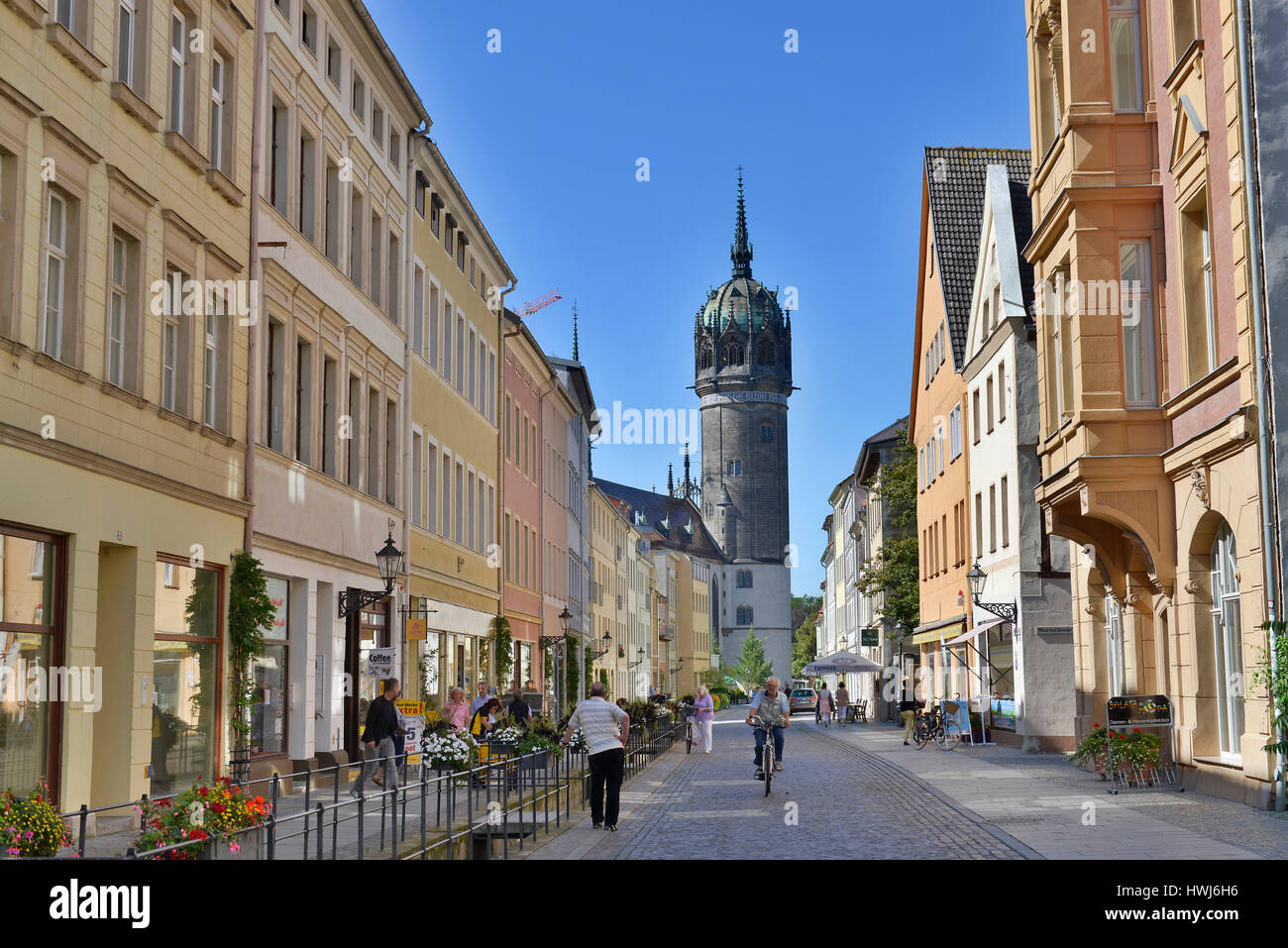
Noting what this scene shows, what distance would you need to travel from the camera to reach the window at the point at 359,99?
Result: 27.1 meters

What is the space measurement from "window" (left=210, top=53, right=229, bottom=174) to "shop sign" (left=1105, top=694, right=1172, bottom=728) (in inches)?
539

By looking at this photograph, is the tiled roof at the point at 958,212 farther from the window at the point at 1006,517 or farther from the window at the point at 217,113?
the window at the point at 217,113

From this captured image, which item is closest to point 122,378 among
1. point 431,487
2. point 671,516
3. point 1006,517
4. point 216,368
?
point 216,368

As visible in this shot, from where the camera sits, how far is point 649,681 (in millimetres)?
103562

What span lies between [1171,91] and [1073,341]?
147 inches

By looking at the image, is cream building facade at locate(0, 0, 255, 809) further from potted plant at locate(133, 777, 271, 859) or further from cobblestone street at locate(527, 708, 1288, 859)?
potted plant at locate(133, 777, 271, 859)

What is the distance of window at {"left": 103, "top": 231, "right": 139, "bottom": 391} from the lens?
54.1 ft

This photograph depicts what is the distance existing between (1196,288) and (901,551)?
3600 cm

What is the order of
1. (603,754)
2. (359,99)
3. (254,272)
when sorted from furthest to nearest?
(359,99) → (254,272) → (603,754)

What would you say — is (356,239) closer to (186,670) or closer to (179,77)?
(179,77)

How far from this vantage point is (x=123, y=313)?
16.8 meters

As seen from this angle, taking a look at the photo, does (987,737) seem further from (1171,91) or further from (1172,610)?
(1171,91)

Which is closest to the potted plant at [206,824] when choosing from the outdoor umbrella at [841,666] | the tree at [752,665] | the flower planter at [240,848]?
the flower planter at [240,848]
